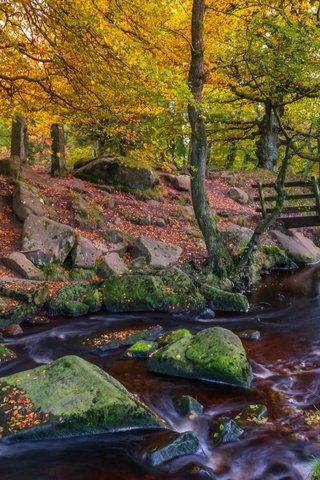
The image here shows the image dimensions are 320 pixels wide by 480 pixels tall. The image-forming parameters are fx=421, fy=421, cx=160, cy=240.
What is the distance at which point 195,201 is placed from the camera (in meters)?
12.3

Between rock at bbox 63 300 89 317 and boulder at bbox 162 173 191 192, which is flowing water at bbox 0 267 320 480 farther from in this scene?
boulder at bbox 162 173 191 192

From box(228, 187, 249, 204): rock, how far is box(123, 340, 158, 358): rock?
45.3ft

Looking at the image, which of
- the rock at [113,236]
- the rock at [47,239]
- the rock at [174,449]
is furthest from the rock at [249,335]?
the rock at [113,236]

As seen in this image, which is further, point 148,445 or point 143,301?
point 143,301

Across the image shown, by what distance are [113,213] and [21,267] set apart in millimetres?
4958

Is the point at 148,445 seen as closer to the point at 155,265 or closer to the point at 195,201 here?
the point at 155,265

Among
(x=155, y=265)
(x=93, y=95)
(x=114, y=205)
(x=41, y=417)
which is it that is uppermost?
(x=93, y=95)

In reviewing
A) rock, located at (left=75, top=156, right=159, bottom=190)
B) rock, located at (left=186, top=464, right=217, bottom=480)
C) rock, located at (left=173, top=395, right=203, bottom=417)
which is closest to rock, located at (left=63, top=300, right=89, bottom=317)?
rock, located at (left=173, top=395, right=203, bottom=417)

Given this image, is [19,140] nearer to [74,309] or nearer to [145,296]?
[74,309]

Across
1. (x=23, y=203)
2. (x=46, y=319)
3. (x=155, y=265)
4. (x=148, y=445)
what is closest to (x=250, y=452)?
(x=148, y=445)

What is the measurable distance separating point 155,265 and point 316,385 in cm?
613

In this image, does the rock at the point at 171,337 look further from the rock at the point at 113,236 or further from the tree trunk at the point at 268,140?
the tree trunk at the point at 268,140

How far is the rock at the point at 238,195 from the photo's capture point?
20.4m

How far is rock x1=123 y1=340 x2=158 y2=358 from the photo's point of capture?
7457 millimetres
